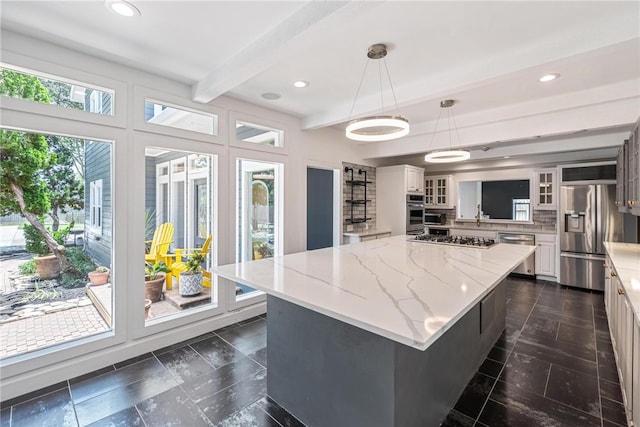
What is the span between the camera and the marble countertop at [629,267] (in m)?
1.68

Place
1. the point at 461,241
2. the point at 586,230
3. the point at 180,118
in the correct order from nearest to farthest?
the point at 180,118
the point at 461,241
the point at 586,230

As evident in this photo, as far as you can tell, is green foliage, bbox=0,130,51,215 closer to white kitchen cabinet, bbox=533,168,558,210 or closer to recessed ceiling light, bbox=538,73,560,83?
recessed ceiling light, bbox=538,73,560,83

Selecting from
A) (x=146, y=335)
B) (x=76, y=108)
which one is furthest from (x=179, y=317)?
(x=76, y=108)

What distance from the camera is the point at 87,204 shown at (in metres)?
2.56

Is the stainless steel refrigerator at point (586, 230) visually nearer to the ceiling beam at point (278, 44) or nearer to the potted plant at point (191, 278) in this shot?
the ceiling beam at point (278, 44)

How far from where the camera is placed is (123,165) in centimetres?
262

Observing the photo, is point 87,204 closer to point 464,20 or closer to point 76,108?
point 76,108

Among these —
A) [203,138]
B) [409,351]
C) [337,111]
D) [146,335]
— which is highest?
[337,111]

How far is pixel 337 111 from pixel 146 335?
3248mm

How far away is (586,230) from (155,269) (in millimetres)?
6431

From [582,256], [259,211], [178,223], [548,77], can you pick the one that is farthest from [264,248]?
[582,256]

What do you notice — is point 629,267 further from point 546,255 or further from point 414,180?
point 414,180

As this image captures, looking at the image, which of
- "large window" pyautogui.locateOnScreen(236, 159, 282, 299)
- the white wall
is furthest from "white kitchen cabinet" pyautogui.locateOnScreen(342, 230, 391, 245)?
the white wall

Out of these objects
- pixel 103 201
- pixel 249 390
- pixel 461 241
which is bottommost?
pixel 249 390
